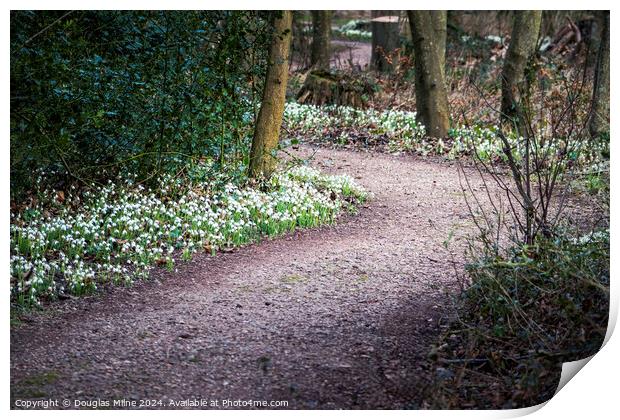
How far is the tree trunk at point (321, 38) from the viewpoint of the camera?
1003cm

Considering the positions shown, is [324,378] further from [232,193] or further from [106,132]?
[232,193]

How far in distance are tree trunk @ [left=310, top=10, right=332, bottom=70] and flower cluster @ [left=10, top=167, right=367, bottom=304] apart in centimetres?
403

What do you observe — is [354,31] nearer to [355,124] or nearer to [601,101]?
[355,124]

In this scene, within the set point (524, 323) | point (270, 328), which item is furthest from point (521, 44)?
point (270, 328)

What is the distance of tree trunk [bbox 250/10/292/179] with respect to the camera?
6102mm

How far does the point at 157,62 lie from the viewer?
5164mm

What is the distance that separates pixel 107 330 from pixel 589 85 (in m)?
3.16

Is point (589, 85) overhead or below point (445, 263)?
overhead

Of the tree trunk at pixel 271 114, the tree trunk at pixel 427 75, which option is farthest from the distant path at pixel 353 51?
the tree trunk at pixel 271 114

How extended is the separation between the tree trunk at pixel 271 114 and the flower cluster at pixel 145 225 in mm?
207

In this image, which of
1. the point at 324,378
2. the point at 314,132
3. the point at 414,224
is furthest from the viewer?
the point at 314,132

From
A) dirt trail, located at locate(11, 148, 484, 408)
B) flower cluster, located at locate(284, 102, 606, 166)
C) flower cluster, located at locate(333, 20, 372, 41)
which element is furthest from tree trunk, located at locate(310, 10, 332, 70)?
dirt trail, located at locate(11, 148, 484, 408)

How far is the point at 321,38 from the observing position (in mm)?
10820
